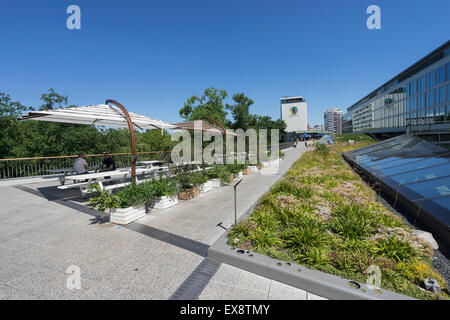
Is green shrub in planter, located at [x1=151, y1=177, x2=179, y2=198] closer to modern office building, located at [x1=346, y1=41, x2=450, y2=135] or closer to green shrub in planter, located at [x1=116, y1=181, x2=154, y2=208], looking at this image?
green shrub in planter, located at [x1=116, y1=181, x2=154, y2=208]

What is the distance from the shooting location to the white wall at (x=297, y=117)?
114m

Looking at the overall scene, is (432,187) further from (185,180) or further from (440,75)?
(440,75)

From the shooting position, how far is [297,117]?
116 metres

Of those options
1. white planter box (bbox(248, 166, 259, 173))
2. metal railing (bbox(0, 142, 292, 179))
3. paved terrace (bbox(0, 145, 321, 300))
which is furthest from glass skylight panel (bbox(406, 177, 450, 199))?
metal railing (bbox(0, 142, 292, 179))

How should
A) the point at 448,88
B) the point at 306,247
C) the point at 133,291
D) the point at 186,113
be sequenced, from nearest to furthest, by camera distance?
1. the point at 133,291
2. the point at 306,247
3. the point at 448,88
4. the point at 186,113

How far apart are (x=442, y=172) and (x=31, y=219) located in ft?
35.6

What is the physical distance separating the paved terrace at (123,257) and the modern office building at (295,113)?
4682 inches

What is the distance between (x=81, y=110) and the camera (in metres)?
5.82

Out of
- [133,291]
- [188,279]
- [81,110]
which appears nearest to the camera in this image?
[133,291]

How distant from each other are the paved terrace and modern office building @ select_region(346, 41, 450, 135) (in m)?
24.4

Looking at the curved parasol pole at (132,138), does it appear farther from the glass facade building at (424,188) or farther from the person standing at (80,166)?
the glass facade building at (424,188)

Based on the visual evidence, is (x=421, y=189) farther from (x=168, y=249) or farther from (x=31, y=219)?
(x=31, y=219)

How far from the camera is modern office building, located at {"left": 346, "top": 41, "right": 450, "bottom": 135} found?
28.7m
